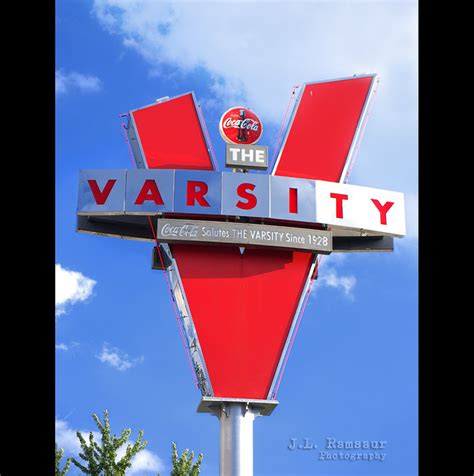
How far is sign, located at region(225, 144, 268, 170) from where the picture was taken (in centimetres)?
2298

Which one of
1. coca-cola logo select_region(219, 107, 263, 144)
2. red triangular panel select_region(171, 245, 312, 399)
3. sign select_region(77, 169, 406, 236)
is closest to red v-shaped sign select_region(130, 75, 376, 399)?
red triangular panel select_region(171, 245, 312, 399)

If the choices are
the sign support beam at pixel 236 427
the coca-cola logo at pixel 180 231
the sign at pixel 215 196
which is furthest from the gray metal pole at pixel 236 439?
the sign at pixel 215 196

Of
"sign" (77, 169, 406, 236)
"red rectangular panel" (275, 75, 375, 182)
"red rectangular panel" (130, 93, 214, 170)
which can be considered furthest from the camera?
"red rectangular panel" (275, 75, 375, 182)

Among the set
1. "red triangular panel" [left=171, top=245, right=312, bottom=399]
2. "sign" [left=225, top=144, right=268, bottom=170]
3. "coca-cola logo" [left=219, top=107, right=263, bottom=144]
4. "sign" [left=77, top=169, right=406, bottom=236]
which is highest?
"coca-cola logo" [left=219, top=107, right=263, bottom=144]

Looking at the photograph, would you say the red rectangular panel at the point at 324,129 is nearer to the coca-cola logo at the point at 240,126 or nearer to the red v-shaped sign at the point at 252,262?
the red v-shaped sign at the point at 252,262

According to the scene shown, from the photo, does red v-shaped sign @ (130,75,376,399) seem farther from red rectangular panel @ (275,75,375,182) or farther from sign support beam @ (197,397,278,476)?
sign support beam @ (197,397,278,476)

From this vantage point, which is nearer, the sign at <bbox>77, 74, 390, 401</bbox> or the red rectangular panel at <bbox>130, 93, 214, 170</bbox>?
the sign at <bbox>77, 74, 390, 401</bbox>

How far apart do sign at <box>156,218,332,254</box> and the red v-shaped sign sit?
19.9 inches

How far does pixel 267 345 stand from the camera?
2208 cm

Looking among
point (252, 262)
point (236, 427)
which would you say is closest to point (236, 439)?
point (236, 427)

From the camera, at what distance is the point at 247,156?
76.0ft

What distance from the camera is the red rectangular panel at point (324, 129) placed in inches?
936

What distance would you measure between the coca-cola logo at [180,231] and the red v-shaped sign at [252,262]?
1.69 ft
